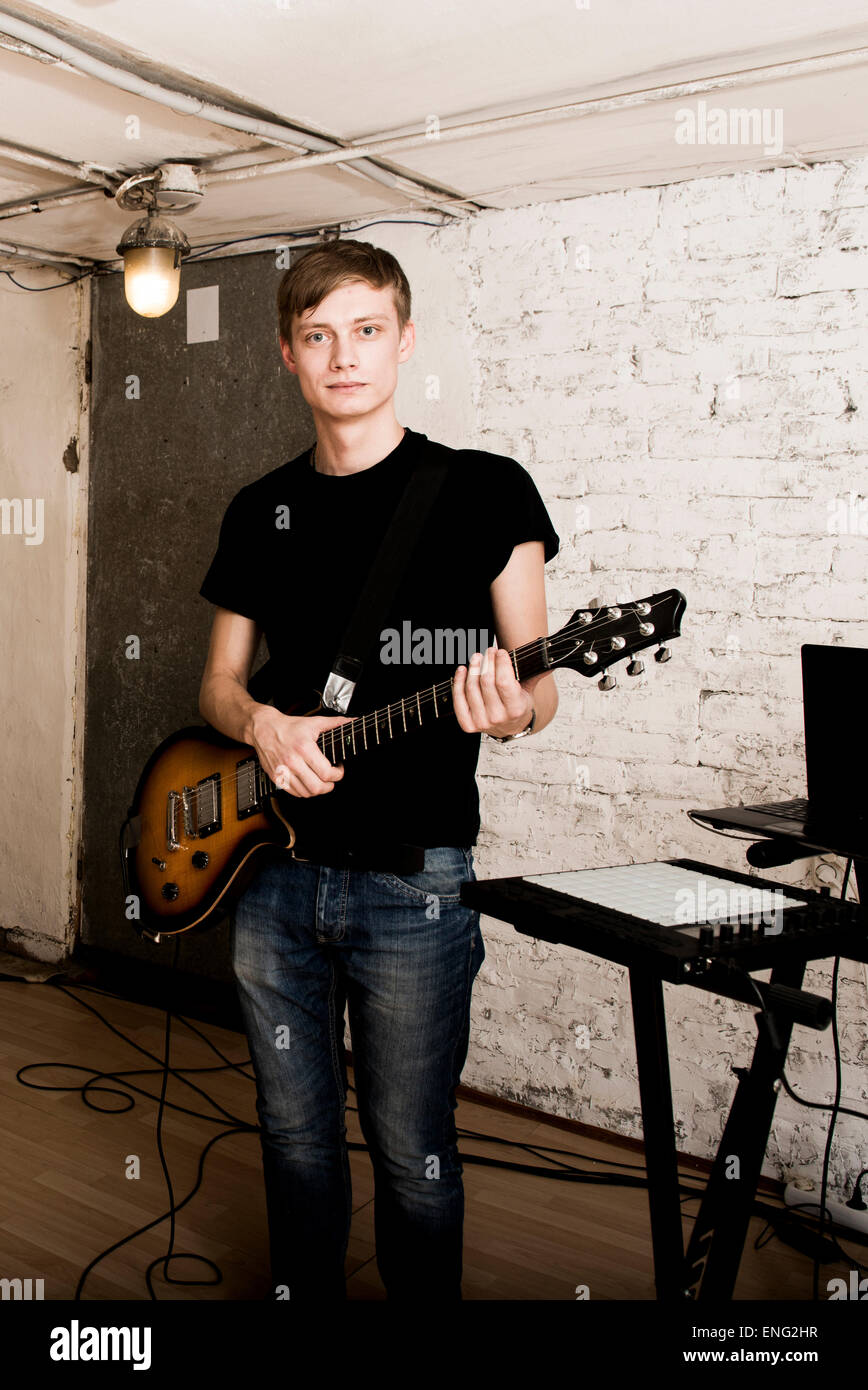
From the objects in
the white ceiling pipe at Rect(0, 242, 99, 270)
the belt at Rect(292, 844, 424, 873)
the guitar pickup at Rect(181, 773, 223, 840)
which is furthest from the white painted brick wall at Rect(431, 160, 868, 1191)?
the white ceiling pipe at Rect(0, 242, 99, 270)

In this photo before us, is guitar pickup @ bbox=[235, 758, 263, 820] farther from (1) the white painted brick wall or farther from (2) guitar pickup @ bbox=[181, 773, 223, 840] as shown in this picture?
(1) the white painted brick wall

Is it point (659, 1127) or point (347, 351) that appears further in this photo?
point (347, 351)

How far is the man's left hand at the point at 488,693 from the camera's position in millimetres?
1474

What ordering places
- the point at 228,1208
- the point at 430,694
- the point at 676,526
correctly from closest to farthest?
the point at 430,694 → the point at 228,1208 → the point at 676,526

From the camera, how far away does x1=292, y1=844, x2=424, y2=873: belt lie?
163 cm

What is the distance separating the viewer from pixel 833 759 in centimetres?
176

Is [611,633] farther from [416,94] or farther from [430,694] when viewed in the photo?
[416,94]

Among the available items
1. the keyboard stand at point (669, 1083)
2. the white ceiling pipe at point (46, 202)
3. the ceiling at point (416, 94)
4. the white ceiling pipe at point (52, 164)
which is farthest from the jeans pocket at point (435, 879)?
the white ceiling pipe at point (46, 202)

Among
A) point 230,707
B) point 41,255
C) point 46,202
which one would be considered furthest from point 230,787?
point 41,255

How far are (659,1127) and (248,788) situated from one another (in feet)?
2.82

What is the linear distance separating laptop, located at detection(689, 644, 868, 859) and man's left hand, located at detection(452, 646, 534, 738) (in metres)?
0.48

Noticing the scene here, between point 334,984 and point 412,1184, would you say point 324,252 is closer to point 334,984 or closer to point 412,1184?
point 334,984

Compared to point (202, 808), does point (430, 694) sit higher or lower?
higher

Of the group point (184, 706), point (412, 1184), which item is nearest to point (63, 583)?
point (184, 706)
